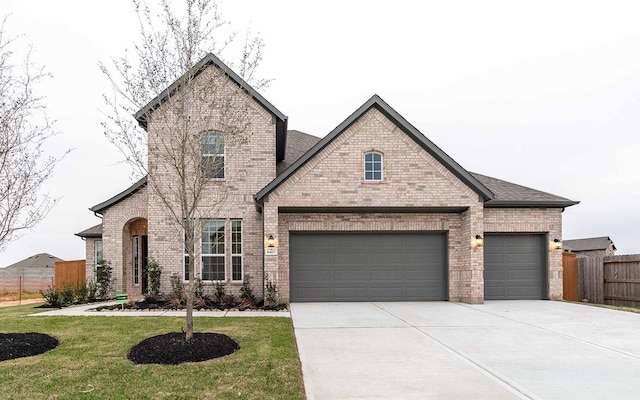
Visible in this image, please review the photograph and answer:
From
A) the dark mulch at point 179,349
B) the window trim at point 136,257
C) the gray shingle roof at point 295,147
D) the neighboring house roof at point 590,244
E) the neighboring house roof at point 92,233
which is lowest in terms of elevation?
the neighboring house roof at point 590,244

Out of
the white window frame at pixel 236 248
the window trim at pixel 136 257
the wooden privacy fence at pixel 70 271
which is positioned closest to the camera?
the white window frame at pixel 236 248

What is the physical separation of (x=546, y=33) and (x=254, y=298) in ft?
44.0

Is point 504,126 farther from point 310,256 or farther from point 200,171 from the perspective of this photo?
point 200,171

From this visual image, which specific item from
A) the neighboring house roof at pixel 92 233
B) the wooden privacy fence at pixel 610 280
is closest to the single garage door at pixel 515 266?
the wooden privacy fence at pixel 610 280

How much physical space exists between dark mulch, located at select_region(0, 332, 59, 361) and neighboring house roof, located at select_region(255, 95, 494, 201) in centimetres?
674

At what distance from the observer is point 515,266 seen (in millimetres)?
15234

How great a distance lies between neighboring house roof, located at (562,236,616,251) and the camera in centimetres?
4391

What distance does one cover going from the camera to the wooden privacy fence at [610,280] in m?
15.0

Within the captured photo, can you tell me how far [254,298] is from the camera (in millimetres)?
14422

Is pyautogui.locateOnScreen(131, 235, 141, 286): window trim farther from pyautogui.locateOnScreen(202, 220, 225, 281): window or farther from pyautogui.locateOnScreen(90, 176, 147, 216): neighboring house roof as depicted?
pyautogui.locateOnScreen(202, 220, 225, 281): window

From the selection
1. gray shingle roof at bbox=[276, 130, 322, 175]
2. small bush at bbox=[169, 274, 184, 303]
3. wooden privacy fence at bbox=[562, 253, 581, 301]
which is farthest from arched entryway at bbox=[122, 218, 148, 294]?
wooden privacy fence at bbox=[562, 253, 581, 301]

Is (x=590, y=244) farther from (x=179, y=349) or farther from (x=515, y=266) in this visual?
(x=179, y=349)

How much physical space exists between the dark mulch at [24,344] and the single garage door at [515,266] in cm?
1284

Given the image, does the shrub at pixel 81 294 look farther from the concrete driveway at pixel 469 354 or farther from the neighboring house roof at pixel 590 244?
the neighboring house roof at pixel 590 244
